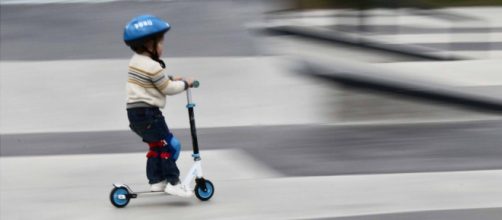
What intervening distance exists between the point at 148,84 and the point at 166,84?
137 millimetres

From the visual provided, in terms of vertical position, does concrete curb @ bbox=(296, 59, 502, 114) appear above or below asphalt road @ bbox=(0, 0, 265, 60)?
below

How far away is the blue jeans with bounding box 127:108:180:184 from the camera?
7113 millimetres

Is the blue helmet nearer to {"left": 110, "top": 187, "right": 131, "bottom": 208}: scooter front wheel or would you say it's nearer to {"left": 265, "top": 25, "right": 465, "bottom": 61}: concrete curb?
{"left": 110, "top": 187, "right": 131, "bottom": 208}: scooter front wheel

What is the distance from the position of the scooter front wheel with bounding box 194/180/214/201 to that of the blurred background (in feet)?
0.30

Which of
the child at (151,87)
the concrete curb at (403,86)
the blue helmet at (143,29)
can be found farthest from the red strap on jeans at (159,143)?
the concrete curb at (403,86)

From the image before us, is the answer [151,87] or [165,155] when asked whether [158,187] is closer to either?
[165,155]

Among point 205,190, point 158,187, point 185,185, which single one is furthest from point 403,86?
point 158,187

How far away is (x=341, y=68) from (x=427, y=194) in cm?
306

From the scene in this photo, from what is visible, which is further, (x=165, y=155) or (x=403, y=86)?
(x=403, y=86)

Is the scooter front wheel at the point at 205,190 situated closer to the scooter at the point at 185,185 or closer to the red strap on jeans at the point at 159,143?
the scooter at the point at 185,185

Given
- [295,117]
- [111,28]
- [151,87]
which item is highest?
[111,28]

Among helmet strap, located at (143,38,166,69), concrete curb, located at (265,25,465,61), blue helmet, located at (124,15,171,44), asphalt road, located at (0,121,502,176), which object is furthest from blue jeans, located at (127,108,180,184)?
concrete curb, located at (265,25,465,61)

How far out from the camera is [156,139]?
7.18 metres

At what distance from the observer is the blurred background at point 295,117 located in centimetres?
752
